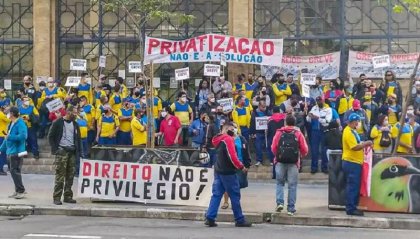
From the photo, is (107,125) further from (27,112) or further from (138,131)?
(27,112)

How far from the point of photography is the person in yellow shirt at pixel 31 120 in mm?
17453

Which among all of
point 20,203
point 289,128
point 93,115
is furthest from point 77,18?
point 289,128

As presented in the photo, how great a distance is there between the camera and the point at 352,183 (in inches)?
463

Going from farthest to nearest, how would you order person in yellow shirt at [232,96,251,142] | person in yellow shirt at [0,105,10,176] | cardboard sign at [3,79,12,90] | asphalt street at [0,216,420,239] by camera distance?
cardboard sign at [3,79,12,90] → person in yellow shirt at [0,105,10,176] → person in yellow shirt at [232,96,251,142] → asphalt street at [0,216,420,239]

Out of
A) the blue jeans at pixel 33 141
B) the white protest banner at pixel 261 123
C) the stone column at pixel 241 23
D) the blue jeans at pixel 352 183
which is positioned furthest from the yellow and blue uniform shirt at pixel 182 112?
the blue jeans at pixel 352 183

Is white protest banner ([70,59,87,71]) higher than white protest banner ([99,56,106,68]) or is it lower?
lower

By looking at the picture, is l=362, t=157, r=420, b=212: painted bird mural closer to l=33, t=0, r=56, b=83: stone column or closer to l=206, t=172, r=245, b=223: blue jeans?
l=206, t=172, r=245, b=223: blue jeans

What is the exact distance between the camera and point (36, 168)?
17.6 metres

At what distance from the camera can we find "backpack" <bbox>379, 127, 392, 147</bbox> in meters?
14.9

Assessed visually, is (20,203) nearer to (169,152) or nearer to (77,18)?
(169,152)

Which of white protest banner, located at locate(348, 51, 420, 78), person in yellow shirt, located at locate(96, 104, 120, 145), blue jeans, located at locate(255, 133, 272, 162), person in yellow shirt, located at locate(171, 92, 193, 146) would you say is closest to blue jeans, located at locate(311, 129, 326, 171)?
blue jeans, located at locate(255, 133, 272, 162)

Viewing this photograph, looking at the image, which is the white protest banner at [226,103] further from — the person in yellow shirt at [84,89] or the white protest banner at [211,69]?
the person in yellow shirt at [84,89]

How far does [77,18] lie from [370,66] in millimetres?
9735

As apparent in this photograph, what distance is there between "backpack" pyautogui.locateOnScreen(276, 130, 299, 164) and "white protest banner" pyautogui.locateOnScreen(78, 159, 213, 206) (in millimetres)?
1554
